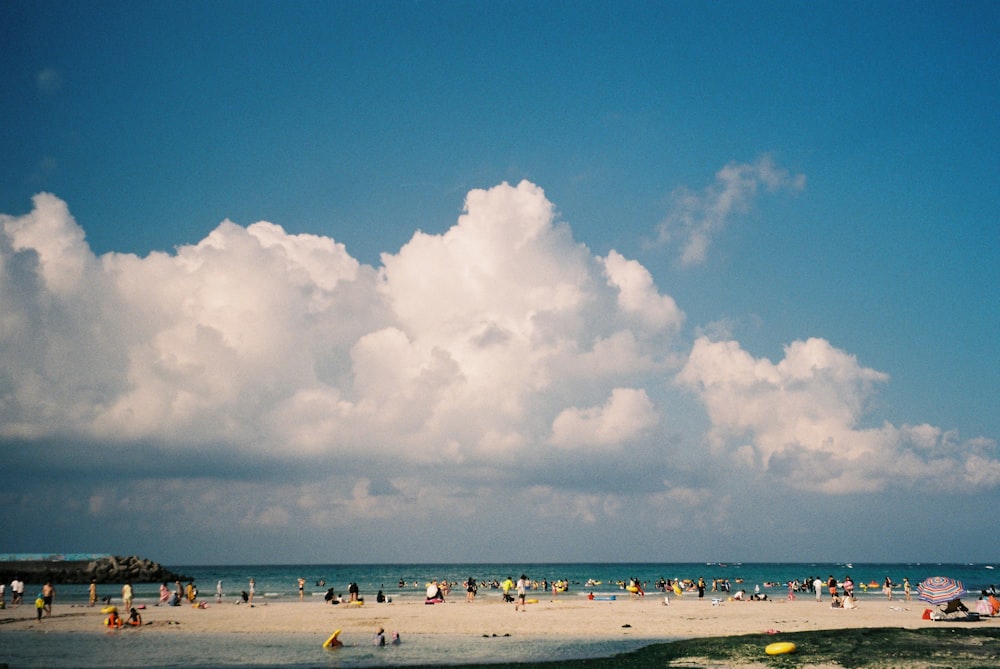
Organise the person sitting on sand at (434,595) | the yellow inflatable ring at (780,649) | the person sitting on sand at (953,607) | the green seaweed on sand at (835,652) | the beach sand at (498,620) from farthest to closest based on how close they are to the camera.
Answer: the person sitting on sand at (434,595) → the person sitting on sand at (953,607) → the beach sand at (498,620) → the yellow inflatable ring at (780,649) → the green seaweed on sand at (835,652)

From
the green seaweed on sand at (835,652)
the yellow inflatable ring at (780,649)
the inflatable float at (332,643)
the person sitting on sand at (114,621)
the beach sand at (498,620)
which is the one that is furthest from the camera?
the person sitting on sand at (114,621)

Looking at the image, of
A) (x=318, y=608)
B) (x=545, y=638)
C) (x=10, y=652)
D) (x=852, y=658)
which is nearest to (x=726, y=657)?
(x=852, y=658)

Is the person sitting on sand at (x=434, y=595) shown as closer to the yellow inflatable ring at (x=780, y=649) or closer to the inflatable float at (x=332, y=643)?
the inflatable float at (x=332, y=643)

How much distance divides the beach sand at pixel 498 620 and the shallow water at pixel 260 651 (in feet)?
7.99

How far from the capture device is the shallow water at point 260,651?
2584cm

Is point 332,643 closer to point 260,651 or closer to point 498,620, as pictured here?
point 260,651

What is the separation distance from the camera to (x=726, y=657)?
2519 cm

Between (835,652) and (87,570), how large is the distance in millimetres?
104784

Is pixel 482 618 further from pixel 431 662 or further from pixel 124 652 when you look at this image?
pixel 124 652

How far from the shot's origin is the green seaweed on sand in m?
23.5

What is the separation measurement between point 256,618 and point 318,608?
328 inches

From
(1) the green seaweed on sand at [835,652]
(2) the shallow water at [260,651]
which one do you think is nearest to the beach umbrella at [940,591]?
(1) the green seaweed on sand at [835,652]

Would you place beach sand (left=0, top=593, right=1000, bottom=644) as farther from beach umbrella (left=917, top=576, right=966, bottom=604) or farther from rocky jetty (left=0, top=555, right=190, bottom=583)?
rocky jetty (left=0, top=555, right=190, bottom=583)

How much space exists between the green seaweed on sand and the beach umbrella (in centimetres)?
564
